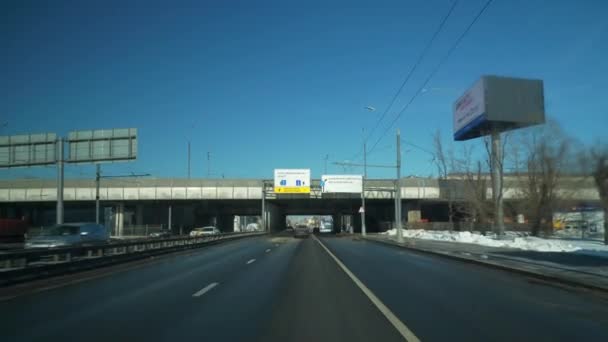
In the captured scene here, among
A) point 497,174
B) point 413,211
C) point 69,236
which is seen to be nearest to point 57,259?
point 69,236

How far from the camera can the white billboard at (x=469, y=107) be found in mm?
44812

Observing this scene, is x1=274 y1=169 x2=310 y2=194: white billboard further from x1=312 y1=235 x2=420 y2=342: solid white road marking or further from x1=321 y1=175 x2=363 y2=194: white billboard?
x1=312 y1=235 x2=420 y2=342: solid white road marking

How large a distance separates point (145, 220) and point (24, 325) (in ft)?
286

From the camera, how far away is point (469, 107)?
1875 inches

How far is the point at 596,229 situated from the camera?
143 feet

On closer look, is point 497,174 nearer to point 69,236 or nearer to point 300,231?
point 300,231

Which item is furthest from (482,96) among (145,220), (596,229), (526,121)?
(145,220)

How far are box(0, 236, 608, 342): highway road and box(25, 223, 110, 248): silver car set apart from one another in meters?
9.80

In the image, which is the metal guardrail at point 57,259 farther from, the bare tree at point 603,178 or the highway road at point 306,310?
the bare tree at point 603,178

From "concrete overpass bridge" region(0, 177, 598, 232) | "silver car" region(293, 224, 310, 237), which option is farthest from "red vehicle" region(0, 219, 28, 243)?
"silver car" region(293, 224, 310, 237)

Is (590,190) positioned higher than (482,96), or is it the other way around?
(482,96)

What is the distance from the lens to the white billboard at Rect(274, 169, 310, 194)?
2621 inches

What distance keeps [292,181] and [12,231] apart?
32949 millimetres

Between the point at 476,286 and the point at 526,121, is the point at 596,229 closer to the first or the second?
the point at 526,121
